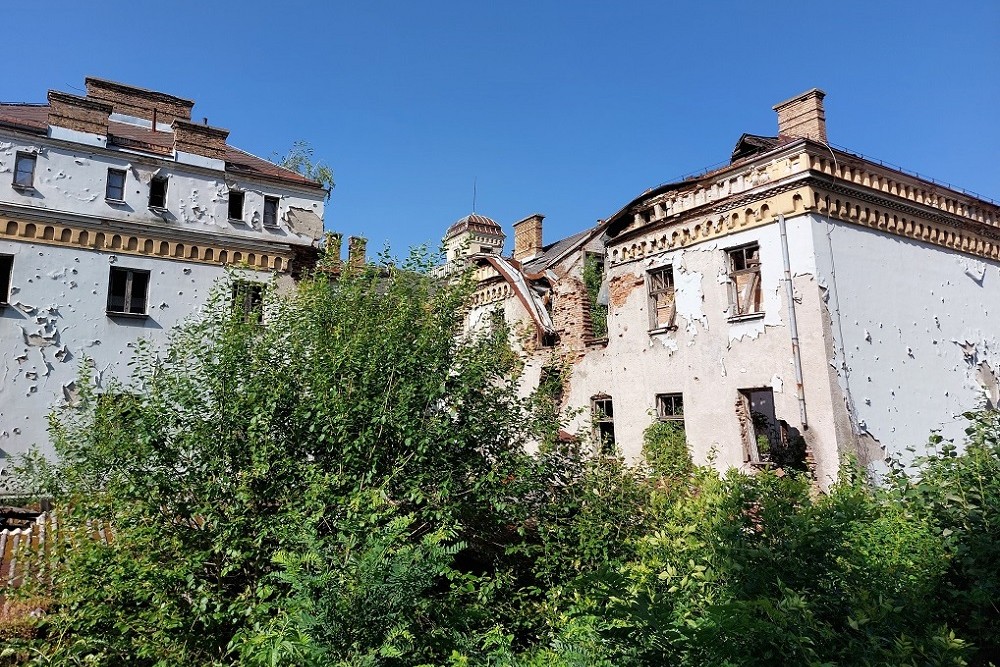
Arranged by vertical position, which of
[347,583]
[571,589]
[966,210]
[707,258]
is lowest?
[571,589]

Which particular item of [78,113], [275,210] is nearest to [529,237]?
[275,210]

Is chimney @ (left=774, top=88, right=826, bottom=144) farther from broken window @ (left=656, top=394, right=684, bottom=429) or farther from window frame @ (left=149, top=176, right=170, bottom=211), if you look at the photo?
window frame @ (left=149, top=176, right=170, bottom=211)

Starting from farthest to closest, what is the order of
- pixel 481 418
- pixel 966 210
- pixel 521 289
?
pixel 521 289, pixel 966 210, pixel 481 418

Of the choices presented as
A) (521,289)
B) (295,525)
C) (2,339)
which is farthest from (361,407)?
(2,339)

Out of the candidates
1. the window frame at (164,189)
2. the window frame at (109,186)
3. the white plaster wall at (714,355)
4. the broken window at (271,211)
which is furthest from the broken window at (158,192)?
the white plaster wall at (714,355)

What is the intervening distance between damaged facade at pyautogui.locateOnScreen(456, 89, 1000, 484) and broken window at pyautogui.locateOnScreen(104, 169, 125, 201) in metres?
10.8

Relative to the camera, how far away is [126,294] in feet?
48.2

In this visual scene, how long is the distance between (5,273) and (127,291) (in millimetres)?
2424

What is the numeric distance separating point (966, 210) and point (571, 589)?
13137 millimetres

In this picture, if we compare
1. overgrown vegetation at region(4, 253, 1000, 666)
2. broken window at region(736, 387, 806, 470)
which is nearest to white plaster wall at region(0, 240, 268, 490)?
overgrown vegetation at region(4, 253, 1000, 666)

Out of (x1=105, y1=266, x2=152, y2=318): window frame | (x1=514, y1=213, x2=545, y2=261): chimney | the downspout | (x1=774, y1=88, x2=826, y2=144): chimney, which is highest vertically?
(x1=514, y1=213, x2=545, y2=261): chimney

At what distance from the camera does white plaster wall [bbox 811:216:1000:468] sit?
1105cm

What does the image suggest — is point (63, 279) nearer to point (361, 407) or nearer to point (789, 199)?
point (361, 407)

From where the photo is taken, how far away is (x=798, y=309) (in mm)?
11008
